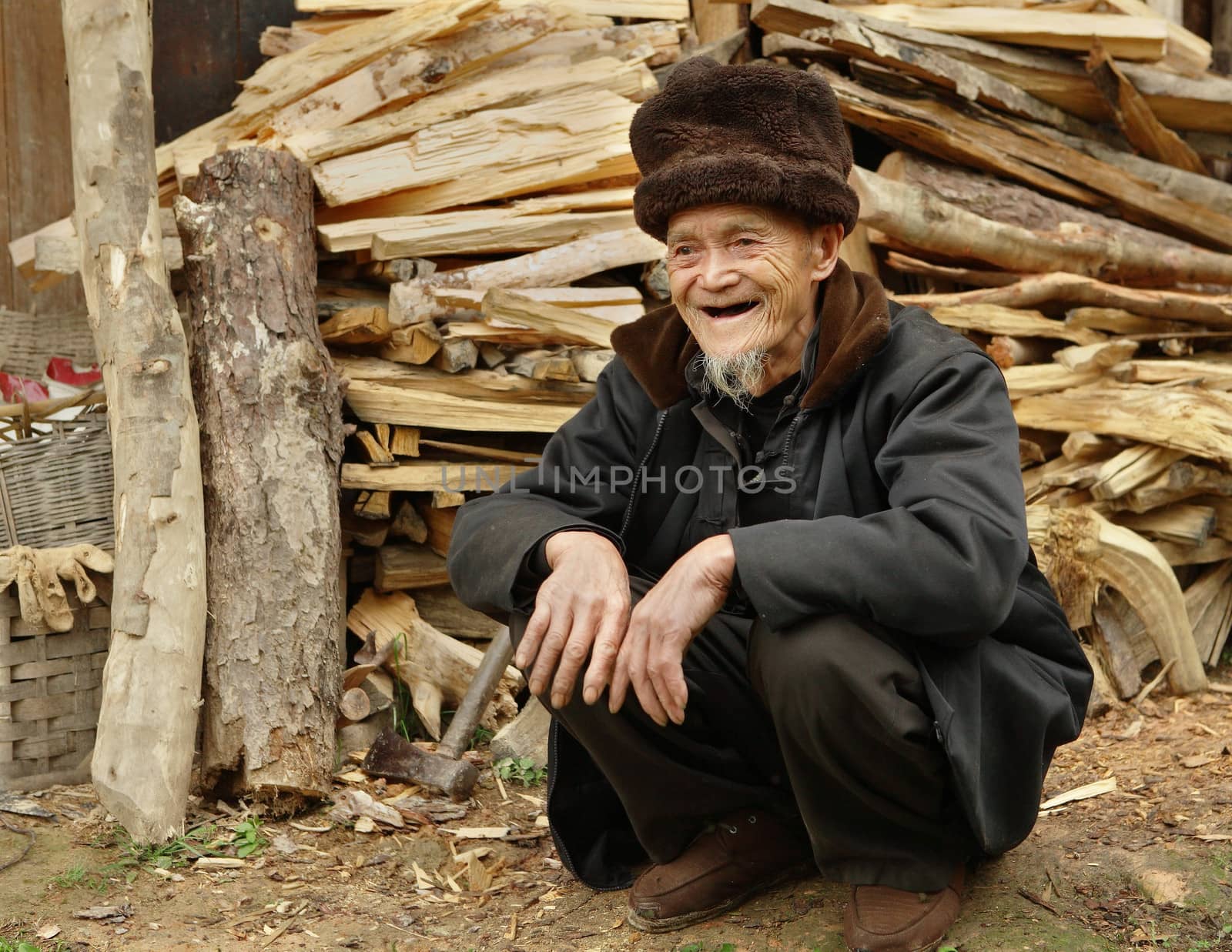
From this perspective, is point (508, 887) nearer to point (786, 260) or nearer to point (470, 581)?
point (470, 581)

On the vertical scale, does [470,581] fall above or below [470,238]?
below

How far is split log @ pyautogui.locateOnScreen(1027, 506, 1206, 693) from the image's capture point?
13.0 ft

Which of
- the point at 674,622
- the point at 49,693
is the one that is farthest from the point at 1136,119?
the point at 49,693

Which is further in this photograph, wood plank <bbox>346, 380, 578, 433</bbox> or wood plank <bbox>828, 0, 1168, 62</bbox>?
wood plank <bbox>828, 0, 1168, 62</bbox>

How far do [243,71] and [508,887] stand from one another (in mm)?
3774

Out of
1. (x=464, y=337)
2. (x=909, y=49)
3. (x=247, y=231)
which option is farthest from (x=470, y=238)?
(x=909, y=49)

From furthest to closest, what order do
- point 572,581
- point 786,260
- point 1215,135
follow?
point 1215,135 → point 786,260 → point 572,581

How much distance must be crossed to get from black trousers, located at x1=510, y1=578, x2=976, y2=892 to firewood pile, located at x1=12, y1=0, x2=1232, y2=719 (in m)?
1.48

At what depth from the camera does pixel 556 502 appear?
284cm

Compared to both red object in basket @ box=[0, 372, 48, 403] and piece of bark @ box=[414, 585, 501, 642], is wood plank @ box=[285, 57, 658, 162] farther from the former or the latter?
piece of bark @ box=[414, 585, 501, 642]

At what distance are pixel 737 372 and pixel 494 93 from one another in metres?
2.40

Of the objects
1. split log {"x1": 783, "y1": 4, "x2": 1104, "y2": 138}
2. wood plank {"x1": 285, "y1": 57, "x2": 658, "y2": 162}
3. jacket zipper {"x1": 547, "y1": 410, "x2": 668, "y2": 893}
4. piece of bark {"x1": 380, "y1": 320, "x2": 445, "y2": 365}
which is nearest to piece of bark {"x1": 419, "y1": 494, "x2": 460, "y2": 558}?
piece of bark {"x1": 380, "y1": 320, "x2": 445, "y2": 365}

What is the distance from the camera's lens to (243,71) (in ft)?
16.9

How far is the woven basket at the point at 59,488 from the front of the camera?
3795 millimetres
